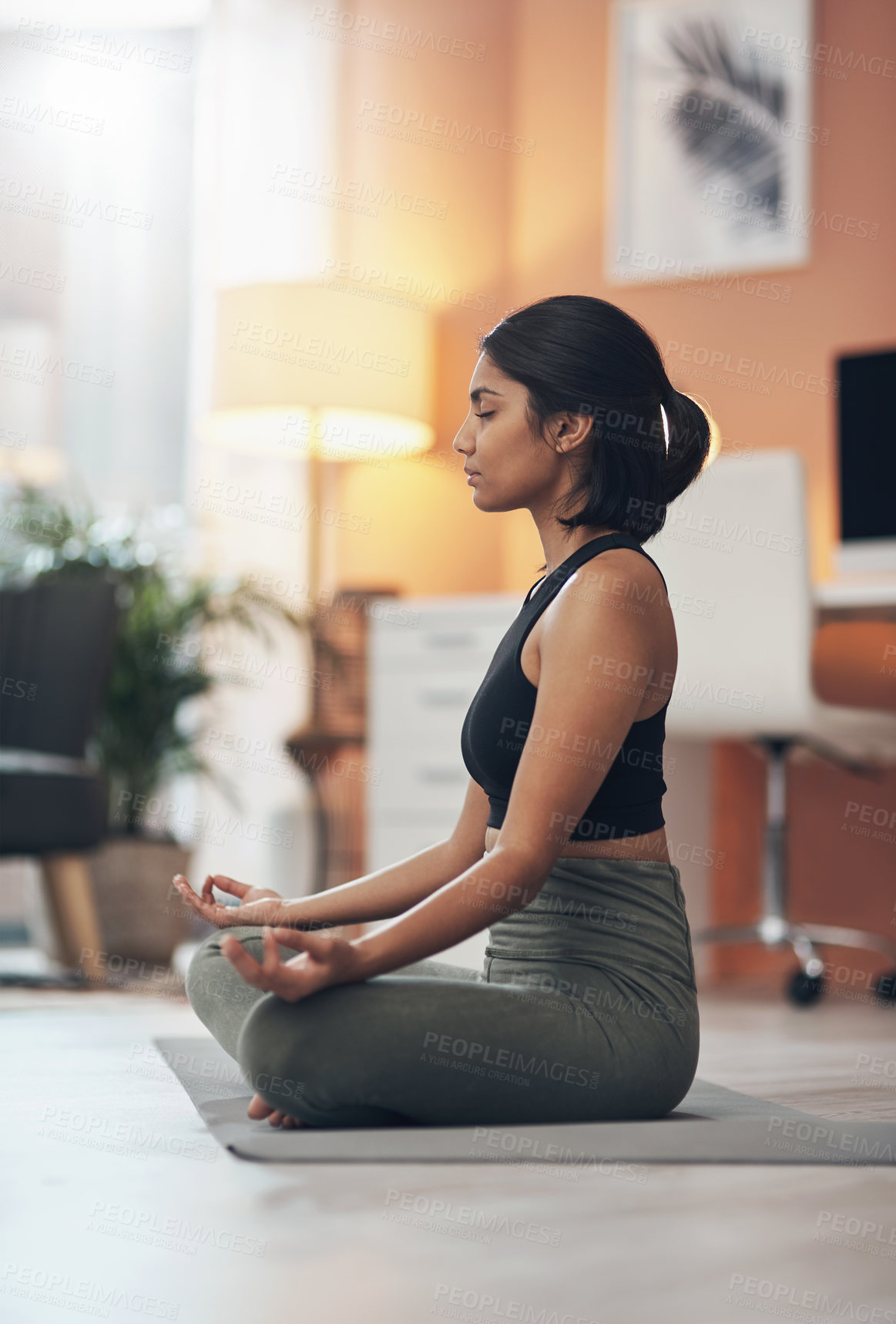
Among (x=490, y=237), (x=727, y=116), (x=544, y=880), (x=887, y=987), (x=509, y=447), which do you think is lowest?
(x=887, y=987)

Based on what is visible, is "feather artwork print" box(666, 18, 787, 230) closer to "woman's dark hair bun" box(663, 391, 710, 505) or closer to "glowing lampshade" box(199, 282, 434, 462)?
"glowing lampshade" box(199, 282, 434, 462)

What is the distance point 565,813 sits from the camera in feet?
4.38

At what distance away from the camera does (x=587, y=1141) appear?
138 centimetres

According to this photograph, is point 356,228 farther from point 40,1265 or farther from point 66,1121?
point 40,1265

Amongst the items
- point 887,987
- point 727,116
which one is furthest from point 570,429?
point 727,116

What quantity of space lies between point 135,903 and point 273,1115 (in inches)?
82.5

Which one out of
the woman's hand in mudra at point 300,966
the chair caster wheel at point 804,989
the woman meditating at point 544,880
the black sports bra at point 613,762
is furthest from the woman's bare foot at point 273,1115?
the chair caster wheel at point 804,989

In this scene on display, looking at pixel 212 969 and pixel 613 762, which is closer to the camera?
pixel 613 762

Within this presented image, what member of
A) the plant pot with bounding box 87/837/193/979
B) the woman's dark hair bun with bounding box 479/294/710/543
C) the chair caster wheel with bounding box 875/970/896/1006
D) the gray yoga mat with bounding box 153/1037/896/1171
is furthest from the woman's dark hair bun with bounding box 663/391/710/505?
the plant pot with bounding box 87/837/193/979

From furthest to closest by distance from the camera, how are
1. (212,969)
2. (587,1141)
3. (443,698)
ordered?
(443,698)
(212,969)
(587,1141)

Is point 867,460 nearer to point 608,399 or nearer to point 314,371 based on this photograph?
point 314,371

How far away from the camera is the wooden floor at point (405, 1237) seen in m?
0.96

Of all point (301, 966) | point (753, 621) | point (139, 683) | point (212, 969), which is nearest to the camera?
point (301, 966)

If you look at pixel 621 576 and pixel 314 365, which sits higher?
pixel 314 365
